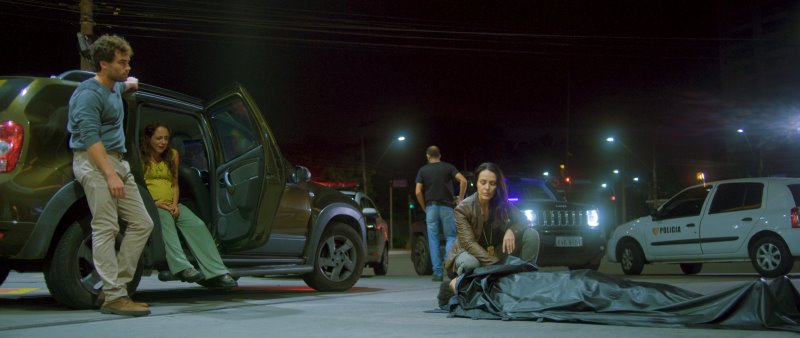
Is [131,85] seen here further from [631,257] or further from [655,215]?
[631,257]

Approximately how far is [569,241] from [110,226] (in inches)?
302

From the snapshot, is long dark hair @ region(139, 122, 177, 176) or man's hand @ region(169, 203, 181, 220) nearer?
man's hand @ region(169, 203, 181, 220)

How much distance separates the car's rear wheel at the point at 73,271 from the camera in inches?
228

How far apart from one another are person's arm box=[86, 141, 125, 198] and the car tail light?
53cm

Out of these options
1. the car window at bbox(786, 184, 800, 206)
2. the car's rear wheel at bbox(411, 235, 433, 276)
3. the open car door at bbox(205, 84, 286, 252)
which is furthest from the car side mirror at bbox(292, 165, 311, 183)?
the car window at bbox(786, 184, 800, 206)

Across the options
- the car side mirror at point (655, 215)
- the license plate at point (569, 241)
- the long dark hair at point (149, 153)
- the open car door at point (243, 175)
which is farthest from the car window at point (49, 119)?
the car side mirror at point (655, 215)

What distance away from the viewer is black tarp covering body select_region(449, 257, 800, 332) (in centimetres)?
484

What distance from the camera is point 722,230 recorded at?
11.9 meters

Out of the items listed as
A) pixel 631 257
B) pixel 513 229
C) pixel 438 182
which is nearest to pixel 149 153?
pixel 513 229

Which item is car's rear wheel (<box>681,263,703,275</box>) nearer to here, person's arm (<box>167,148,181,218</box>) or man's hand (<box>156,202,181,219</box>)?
person's arm (<box>167,148,181,218</box>)

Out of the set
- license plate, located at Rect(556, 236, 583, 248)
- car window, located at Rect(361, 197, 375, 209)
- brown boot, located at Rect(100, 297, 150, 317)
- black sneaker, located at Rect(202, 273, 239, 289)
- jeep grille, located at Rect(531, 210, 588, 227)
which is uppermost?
car window, located at Rect(361, 197, 375, 209)

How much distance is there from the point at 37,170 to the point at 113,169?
0.59 m

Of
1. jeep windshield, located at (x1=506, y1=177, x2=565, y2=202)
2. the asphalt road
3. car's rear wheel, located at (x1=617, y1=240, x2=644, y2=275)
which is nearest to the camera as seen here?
the asphalt road

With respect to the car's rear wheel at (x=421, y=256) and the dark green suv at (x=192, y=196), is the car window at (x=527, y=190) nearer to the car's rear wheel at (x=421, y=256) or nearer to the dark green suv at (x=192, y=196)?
the car's rear wheel at (x=421, y=256)
